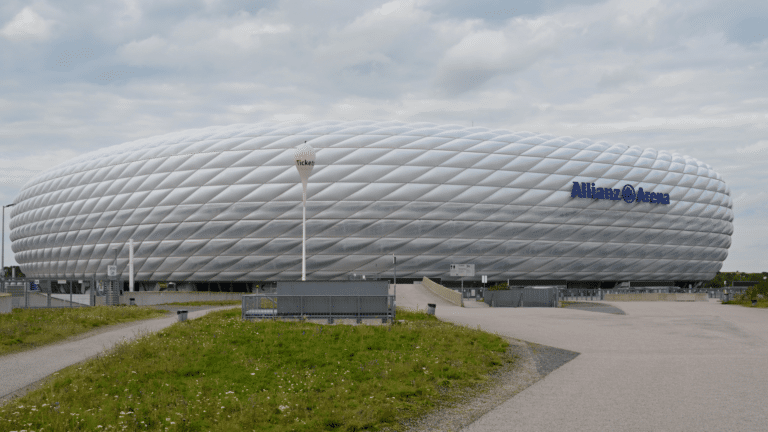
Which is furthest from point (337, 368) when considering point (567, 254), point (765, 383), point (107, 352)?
point (567, 254)

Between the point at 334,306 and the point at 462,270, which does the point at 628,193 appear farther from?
the point at 334,306

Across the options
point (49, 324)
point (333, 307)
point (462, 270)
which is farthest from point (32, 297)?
point (462, 270)

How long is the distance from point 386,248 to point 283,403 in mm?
45377

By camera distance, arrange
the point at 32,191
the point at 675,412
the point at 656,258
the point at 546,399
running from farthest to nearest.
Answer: the point at 32,191, the point at 656,258, the point at 546,399, the point at 675,412

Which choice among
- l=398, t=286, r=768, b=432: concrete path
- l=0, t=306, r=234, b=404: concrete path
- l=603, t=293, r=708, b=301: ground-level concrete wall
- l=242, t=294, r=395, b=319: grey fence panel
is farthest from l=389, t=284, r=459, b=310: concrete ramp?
l=0, t=306, r=234, b=404: concrete path

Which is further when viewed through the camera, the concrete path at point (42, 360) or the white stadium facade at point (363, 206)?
the white stadium facade at point (363, 206)

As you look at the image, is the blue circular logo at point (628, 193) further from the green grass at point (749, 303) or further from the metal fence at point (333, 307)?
the metal fence at point (333, 307)

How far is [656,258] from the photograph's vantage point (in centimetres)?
6512

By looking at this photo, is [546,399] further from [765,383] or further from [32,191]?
[32,191]

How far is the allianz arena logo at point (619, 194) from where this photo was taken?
196ft

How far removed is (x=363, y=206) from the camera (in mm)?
54250

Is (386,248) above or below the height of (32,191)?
below

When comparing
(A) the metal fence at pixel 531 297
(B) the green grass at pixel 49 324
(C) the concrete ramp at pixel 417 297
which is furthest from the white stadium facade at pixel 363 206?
(B) the green grass at pixel 49 324

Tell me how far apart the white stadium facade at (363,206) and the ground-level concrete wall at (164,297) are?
7.32m
